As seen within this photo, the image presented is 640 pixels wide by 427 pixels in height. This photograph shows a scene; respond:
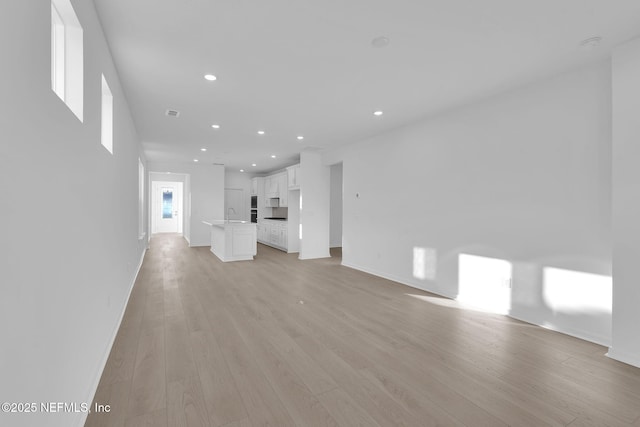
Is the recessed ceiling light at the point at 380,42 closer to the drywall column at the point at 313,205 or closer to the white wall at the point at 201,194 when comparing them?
the drywall column at the point at 313,205

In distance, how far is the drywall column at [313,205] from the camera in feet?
23.9

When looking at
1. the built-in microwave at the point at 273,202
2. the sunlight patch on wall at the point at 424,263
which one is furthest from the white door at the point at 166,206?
the sunlight patch on wall at the point at 424,263

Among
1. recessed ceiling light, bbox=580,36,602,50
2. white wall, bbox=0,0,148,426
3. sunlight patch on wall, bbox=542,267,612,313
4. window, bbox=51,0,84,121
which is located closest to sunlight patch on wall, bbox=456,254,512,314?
sunlight patch on wall, bbox=542,267,612,313

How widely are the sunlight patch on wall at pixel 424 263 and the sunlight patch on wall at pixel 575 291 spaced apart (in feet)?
4.84

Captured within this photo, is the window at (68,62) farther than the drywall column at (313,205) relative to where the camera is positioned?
No

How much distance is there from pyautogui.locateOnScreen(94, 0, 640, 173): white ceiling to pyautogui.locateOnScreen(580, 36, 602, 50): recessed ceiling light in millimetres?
49

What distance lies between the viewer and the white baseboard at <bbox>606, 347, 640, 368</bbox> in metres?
2.43

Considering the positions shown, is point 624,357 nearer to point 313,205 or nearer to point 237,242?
point 313,205

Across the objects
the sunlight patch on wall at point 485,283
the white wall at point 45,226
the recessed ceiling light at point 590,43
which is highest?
the recessed ceiling light at point 590,43

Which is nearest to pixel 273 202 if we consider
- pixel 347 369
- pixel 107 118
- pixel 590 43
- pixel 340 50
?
→ pixel 107 118

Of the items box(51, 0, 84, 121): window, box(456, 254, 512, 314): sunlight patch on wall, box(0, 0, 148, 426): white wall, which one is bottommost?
box(456, 254, 512, 314): sunlight patch on wall

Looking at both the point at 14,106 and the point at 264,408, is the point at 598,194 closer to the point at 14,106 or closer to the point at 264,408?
the point at 264,408

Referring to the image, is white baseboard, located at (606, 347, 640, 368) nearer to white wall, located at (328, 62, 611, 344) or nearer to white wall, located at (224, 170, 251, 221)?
white wall, located at (328, 62, 611, 344)

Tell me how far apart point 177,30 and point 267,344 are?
9.35ft
